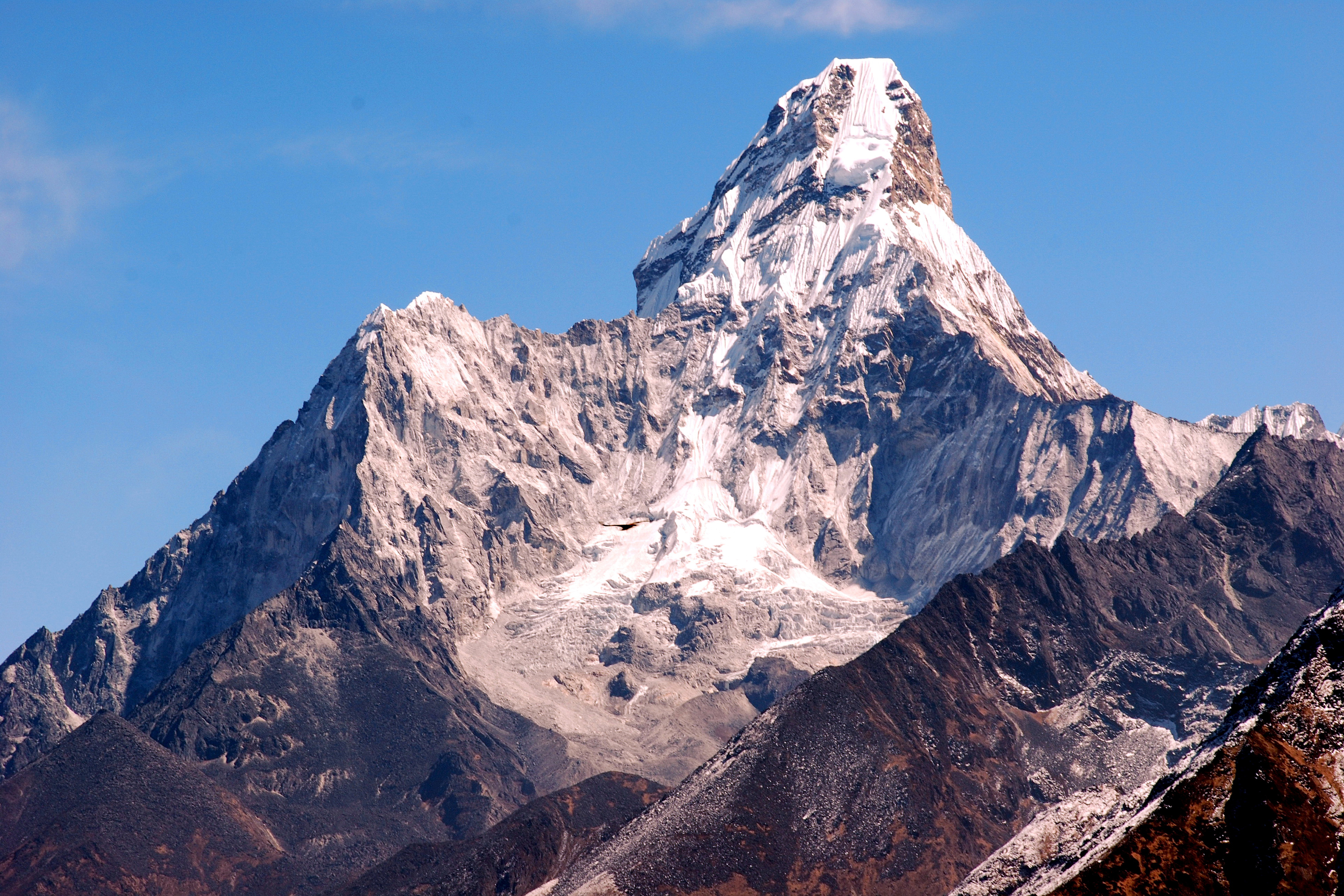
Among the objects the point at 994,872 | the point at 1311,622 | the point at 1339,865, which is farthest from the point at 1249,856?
the point at 994,872

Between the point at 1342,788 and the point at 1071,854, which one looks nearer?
the point at 1342,788

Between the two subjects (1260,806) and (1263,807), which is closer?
(1263,807)

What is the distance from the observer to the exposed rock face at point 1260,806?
3873 inches

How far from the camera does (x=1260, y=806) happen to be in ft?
330

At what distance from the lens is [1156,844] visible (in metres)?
105

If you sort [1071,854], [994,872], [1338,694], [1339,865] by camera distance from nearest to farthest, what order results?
[1339,865] → [1338,694] → [1071,854] → [994,872]

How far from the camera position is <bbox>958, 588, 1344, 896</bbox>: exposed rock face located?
98.4 metres

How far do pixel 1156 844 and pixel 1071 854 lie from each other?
42.5 ft

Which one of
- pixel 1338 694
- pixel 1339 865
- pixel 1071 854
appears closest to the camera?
pixel 1339 865

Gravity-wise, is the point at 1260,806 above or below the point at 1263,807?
above

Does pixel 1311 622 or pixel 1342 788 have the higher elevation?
pixel 1311 622

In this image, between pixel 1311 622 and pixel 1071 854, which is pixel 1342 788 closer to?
pixel 1311 622

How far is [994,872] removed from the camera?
13212cm

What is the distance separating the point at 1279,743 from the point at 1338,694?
15.3ft
